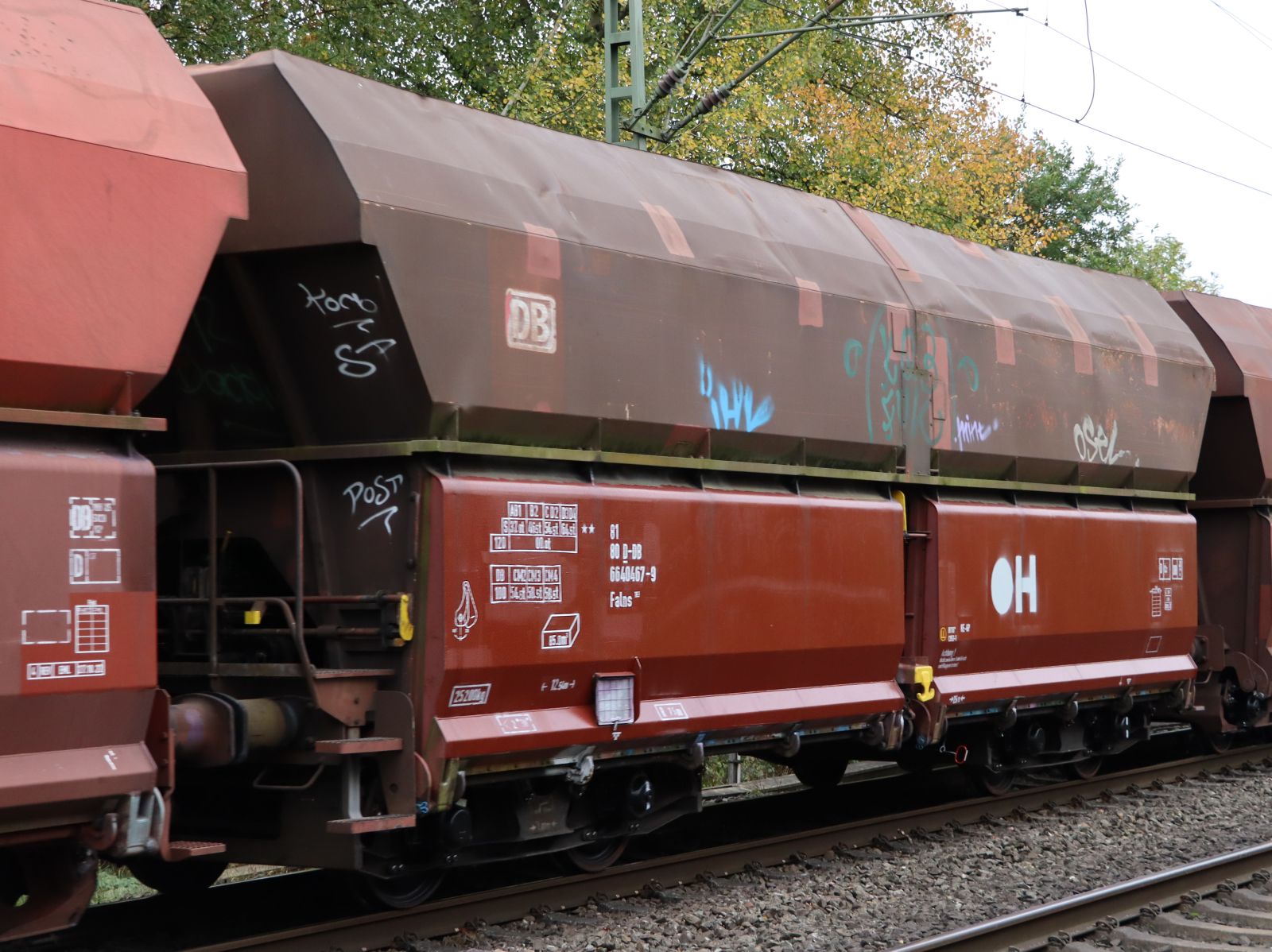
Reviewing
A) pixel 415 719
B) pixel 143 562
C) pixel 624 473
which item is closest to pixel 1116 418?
pixel 624 473

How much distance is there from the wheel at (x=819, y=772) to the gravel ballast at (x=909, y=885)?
1.54m

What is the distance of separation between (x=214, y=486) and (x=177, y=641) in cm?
90

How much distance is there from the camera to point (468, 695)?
6.98 meters

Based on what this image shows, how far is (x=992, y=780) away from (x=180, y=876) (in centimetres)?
661

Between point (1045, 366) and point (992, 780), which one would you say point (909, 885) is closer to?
point (992, 780)

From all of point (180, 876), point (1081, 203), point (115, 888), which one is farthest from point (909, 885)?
point (1081, 203)

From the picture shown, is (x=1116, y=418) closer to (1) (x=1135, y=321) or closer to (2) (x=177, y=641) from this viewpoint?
(1) (x=1135, y=321)

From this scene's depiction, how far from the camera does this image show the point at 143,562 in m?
5.66

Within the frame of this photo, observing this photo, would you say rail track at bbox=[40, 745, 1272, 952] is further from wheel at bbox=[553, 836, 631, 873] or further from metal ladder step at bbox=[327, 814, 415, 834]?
metal ladder step at bbox=[327, 814, 415, 834]

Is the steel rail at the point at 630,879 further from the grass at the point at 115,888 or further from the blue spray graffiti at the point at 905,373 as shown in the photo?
the grass at the point at 115,888

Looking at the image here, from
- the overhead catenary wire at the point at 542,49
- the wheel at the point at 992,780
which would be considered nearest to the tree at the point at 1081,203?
the overhead catenary wire at the point at 542,49

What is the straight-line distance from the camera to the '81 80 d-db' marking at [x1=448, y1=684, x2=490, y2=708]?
22.7 feet

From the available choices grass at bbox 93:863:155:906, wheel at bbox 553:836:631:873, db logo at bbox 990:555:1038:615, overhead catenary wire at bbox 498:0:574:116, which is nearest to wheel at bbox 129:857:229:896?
wheel at bbox 553:836:631:873

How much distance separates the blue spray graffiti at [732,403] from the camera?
8328mm
